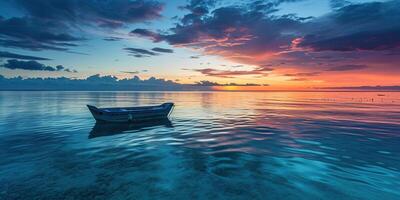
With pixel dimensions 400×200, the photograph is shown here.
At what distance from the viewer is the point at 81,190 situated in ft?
33.4

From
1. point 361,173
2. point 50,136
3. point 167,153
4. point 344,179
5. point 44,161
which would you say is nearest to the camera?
point 344,179

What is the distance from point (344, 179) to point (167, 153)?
10.6m

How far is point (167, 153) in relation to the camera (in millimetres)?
16141

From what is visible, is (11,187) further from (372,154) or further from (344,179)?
(372,154)

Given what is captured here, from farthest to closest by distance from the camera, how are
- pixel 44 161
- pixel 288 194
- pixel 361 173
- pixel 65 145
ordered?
1. pixel 65 145
2. pixel 44 161
3. pixel 361 173
4. pixel 288 194

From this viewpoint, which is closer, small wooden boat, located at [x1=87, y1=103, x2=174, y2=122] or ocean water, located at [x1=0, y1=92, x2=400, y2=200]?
ocean water, located at [x1=0, y1=92, x2=400, y2=200]

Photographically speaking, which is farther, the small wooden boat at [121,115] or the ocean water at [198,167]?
the small wooden boat at [121,115]

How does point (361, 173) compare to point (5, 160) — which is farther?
point (5, 160)

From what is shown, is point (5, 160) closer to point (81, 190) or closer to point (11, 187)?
point (11, 187)

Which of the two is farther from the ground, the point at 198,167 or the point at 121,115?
the point at 121,115

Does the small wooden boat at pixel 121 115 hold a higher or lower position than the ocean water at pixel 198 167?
higher

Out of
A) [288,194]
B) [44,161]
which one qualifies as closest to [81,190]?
[44,161]

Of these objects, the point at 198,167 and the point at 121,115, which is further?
the point at 121,115

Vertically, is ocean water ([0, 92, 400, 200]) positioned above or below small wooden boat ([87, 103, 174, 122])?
below
